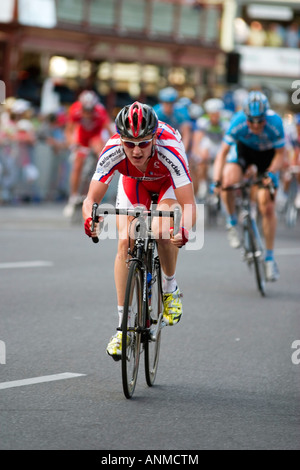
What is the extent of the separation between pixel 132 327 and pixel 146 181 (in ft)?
3.86

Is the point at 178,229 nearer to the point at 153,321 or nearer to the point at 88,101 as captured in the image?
the point at 153,321

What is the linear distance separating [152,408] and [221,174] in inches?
235

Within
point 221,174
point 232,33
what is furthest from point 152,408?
point 232,33

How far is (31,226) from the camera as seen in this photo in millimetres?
17219

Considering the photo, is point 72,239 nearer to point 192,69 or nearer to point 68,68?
point 68,68

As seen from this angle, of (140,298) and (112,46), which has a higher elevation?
(112,46)

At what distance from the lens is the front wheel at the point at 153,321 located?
6.84 m

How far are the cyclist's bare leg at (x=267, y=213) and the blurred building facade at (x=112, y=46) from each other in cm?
2302

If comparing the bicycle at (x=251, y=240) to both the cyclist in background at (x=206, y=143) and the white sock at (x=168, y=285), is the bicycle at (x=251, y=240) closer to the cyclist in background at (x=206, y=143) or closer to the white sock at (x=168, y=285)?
the white sock at (x=168, y=285)

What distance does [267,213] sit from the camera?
12047 millimetres

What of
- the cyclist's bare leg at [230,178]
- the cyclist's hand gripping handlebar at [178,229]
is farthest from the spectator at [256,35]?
the cyclist's hand gripping handlebar at [178,229]

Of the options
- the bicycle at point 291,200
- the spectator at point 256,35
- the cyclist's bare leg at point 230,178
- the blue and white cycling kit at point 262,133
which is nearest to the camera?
the blue and white cycling kit at point 262,133

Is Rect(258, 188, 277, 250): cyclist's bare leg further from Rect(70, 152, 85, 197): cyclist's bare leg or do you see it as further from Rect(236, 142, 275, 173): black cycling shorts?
Rect(70, 152, 85, 197): cyclist's bare leg

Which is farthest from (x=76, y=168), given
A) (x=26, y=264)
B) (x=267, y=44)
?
(x=267, y=44)
